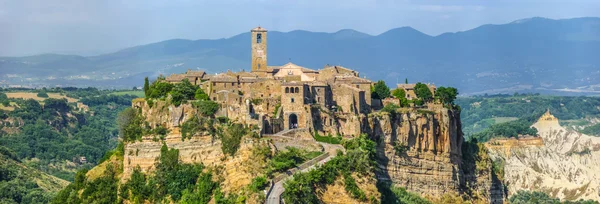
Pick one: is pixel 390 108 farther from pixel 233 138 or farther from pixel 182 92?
pixel 182 92

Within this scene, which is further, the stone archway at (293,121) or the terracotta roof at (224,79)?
the terracotta roof at (224,79)

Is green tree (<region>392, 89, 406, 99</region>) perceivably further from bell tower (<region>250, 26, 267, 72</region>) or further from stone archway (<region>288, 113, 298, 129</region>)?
stone archway (<region>288, 113, 298, 129</region>)

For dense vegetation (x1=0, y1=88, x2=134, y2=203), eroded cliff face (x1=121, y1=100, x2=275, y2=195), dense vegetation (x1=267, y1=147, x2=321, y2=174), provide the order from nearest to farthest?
dense vegetation (x1=267, y1=147, x2=321, y2=174) < eroded cliff face (x1=121, y1=100, x2=275, y2=195) < dense vegetation (x1=0, y1=88, x2=134, y2=203)

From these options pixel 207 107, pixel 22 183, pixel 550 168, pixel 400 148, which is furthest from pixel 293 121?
pixel 550 168

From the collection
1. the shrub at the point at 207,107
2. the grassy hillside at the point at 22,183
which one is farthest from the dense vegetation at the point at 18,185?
the shrub at the point at 207,107

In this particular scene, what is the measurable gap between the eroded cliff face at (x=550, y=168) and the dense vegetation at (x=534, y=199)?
234cm

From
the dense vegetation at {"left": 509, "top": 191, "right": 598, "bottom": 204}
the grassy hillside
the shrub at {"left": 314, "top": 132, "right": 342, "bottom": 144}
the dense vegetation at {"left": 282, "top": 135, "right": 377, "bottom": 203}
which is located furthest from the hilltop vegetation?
the dense vegetation at {"left": 282, "top": 135, "right": 377, "bottom": 203}

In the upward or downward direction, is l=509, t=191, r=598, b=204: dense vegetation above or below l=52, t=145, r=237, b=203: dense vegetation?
below

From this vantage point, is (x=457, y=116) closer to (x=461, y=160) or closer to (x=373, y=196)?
(x=461, y=160)

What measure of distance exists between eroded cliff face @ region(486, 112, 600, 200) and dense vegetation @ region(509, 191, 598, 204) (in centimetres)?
234

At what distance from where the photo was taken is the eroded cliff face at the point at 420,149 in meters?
65.1

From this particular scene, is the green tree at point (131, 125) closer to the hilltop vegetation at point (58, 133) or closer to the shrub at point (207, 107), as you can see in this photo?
the shrub at point (207, 107)

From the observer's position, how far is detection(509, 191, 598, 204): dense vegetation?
9054 cm

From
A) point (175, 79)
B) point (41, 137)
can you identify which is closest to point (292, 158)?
point (175, 79)
